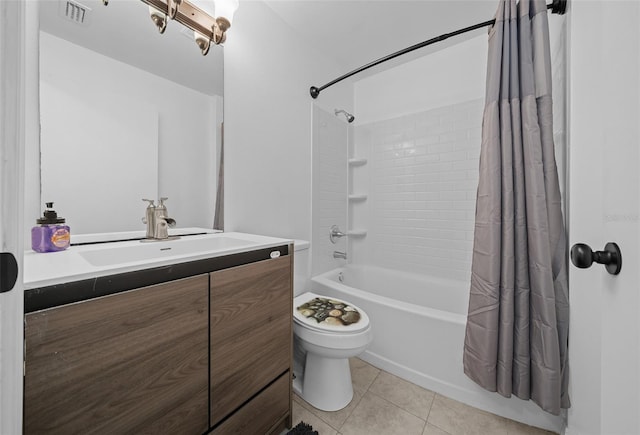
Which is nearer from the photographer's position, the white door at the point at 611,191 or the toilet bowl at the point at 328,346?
the white door at the point at 611,191

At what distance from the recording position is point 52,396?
55cm

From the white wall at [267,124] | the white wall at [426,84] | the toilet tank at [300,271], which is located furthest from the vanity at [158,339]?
the white wall at [426,84]

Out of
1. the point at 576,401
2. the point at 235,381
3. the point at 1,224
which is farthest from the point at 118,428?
the point at 576,401

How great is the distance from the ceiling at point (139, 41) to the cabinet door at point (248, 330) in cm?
103

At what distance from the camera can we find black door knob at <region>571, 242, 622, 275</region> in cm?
46

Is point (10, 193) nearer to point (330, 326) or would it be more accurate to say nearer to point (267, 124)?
point (330, 326)

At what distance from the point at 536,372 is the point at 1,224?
5.55 ft

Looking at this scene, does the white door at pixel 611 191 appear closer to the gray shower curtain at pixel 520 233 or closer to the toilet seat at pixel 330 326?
the gray shower curtain at pixel 520 233

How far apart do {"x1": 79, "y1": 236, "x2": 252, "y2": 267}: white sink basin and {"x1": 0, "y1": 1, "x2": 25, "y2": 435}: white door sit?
1.56 feet

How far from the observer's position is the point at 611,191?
50 centimetres

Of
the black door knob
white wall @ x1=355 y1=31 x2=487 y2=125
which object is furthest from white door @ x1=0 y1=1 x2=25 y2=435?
white wall @ x1=355 y1=31 x2=487 y2=125

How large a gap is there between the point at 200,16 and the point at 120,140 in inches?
28.4

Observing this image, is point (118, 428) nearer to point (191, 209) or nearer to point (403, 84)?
point (191, 209)

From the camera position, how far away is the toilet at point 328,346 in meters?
1.22
